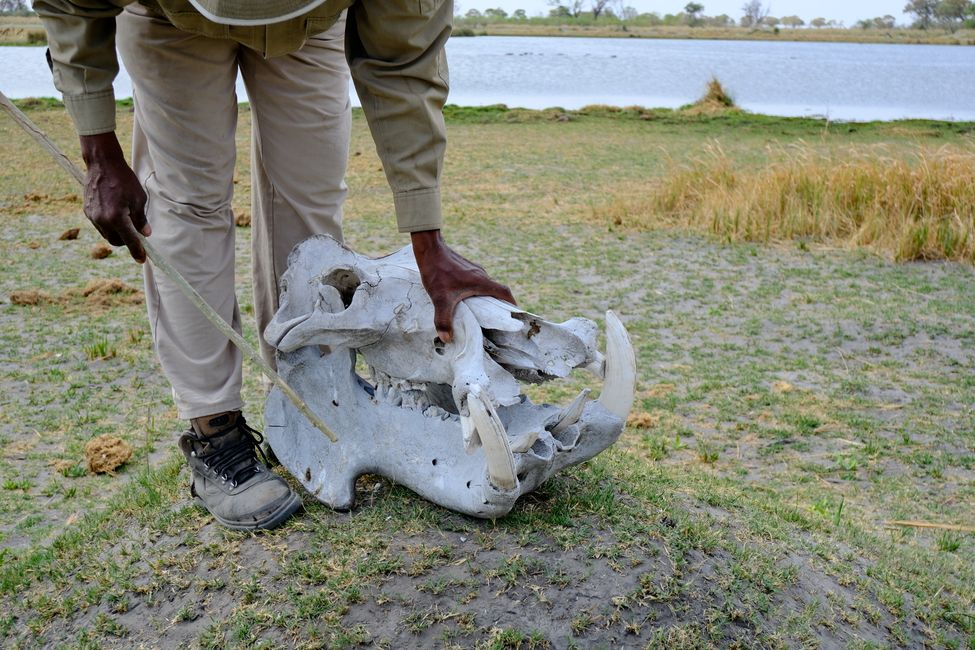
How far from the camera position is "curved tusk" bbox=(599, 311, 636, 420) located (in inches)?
104

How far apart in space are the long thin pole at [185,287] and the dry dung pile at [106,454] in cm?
140

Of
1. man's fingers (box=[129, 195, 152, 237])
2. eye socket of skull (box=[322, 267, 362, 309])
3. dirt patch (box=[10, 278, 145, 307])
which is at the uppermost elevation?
man's fingers (box=[129, 195, 152, 237])

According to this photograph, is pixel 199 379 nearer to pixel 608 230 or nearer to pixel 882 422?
pixel 882 422

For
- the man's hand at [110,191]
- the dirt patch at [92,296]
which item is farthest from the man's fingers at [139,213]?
the dirt patch at [92,296]

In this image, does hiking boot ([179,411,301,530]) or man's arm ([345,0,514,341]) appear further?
hiking boot ([179,411,301,530])

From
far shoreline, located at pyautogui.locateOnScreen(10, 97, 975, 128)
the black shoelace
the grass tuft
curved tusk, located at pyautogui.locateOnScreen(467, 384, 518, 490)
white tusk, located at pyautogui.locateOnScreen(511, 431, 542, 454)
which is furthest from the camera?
the grass tuft

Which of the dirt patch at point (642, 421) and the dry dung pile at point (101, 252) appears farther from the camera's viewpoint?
the dry dung pile at point (101, 252)

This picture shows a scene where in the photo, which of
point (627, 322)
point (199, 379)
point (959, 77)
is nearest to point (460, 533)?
point (199, 379)

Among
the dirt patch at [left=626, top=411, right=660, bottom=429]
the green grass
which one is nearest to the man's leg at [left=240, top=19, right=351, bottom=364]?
the green grass

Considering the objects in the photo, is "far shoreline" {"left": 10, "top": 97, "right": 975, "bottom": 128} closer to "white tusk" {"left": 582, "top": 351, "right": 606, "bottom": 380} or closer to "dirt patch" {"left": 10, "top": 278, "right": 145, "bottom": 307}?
"dirt patch" {"left": 10, "top": 278, "right": 145, "bottom": 307}

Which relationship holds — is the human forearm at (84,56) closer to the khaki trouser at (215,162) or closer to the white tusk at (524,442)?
the khaki trouser at (215,162)

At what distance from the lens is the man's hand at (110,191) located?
2598 millimetres

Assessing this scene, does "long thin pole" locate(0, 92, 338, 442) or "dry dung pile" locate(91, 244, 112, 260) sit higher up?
"long thin pole" locate(0, 92, 338, 442)

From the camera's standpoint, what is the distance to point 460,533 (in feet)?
8.66
